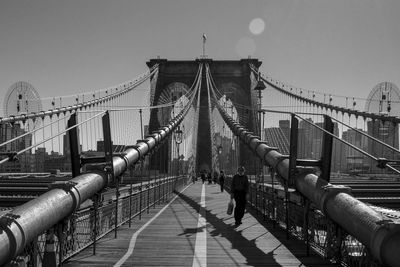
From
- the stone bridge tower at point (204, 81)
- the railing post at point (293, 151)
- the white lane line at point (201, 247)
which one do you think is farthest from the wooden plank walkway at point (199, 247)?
the stone bridge tower at point (204, 81)

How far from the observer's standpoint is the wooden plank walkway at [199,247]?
7207 millimetres

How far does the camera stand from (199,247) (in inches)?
333

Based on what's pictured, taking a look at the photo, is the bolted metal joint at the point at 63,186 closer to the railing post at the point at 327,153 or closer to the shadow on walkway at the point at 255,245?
the shadow on walkway at the point at 255,245

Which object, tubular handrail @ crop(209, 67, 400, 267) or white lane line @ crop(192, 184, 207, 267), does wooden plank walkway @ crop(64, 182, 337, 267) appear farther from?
tubular handrail @ crop(209, 67, 400, 267)

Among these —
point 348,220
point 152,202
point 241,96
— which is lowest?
point 152,202

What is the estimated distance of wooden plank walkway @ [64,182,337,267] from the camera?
721cm

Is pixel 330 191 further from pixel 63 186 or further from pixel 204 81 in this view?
pixel 204 81

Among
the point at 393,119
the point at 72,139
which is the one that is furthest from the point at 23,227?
the point at 393,119

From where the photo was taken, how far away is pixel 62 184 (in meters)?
6.13

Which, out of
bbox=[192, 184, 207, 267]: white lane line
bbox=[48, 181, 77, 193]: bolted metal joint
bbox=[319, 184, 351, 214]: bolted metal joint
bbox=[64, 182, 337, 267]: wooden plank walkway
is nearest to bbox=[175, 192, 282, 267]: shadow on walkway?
bbox=[64, 182, 337, 267]: wooden plank walkway

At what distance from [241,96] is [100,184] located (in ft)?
174

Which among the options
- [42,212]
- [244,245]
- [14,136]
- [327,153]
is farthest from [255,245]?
[14,136]

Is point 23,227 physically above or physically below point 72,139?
below

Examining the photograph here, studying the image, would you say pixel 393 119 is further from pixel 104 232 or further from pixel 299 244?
pixel 104 232
